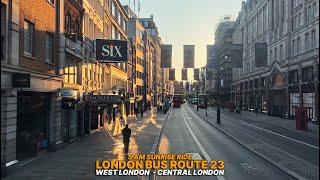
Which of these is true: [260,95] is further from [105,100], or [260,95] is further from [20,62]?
[20,62]

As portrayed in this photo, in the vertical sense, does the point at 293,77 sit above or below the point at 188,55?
below

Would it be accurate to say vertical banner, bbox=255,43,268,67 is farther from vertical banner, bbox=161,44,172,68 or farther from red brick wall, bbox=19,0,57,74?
red brick wall, bbox=19,0,57,74

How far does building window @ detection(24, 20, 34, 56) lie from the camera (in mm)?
21609

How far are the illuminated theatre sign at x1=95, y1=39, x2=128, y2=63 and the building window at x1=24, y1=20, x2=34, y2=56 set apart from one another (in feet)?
42.2

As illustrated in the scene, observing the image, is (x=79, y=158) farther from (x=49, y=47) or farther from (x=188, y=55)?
(x=188, y=55)

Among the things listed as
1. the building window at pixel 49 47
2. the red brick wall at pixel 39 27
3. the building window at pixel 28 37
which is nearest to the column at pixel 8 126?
the red brick wall at pixel 39 27

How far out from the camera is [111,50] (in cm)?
3566

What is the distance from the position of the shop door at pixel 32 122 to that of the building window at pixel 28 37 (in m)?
2.04

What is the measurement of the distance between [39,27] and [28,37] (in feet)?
5.09

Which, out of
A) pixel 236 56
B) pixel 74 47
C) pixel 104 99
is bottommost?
pixel 104 99

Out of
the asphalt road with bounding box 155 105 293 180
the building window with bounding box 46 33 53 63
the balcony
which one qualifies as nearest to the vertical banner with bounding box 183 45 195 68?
the asphalt road with bounding box 155 105 293 180

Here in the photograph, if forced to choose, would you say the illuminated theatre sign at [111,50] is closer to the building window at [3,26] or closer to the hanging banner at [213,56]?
the building window at [3,26]

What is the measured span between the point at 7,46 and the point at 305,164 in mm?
14148

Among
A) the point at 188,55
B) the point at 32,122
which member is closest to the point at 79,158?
the point at 32,122
